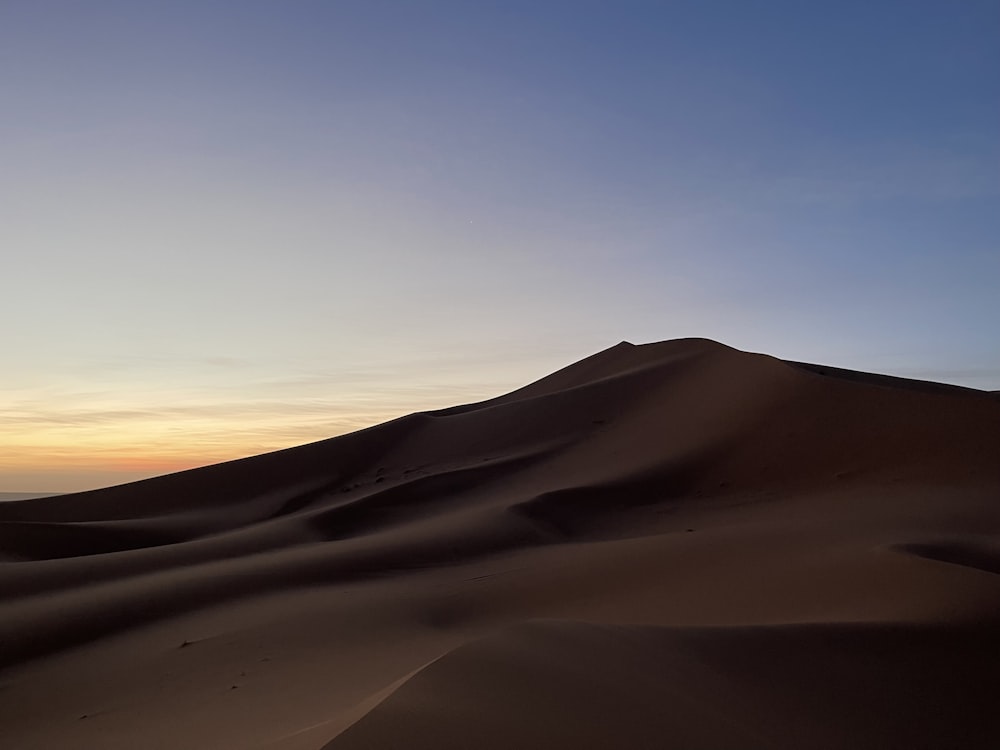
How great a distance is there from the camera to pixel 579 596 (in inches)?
236

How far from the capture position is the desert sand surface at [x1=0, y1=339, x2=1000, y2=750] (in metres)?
3.22

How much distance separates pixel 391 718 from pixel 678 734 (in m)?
0.96

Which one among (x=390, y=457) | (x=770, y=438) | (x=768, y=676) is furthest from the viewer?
(x=390, y=457)

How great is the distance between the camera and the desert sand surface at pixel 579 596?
3.22 metres

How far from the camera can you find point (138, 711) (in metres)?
4.57

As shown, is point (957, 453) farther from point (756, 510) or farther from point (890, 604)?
point (890, 604)

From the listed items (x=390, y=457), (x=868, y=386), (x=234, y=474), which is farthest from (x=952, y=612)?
(x=234, y=474)

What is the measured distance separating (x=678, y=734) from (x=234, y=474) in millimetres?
14538

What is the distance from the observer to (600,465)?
41.7ft

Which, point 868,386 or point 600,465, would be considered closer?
point 868,386

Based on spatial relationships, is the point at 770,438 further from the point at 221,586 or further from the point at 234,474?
the point at 234,474

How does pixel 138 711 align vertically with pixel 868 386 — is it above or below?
below

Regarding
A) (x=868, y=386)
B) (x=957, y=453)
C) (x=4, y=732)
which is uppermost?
(x=868, y=386)

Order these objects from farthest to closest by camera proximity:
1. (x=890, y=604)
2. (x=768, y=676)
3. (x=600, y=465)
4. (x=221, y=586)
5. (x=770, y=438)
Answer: (x=600, y=465)
(x=770, y=438)
(x=221, y=586)
(x=890, y=604)
(x=768, y=676)
